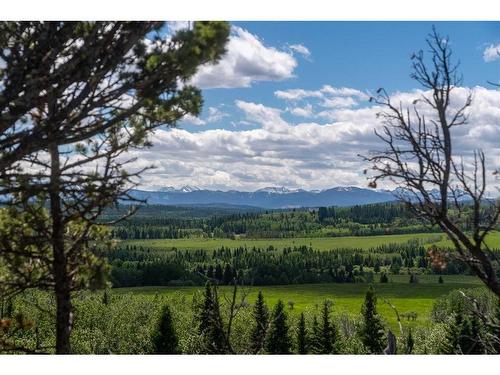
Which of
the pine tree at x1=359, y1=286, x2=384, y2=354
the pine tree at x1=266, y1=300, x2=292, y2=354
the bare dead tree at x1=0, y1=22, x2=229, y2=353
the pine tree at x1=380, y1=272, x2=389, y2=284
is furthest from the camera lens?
the pine tree at x1=380, y1=272, x2=389, y2=284

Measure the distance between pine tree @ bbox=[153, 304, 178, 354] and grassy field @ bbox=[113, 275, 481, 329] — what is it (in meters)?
73.8

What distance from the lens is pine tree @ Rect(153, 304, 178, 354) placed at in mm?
51406

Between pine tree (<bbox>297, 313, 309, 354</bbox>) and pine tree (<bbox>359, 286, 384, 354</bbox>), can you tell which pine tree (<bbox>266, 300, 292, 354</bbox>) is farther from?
pine tree (<bbox>359, 286, 384, 354</bbox>)

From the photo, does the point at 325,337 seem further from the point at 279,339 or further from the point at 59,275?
the point at 59,275

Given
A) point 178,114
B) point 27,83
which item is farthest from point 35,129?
point 178,114

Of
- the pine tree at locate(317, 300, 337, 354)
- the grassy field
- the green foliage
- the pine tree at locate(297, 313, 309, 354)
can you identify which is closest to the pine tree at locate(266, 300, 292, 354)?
the pine tree at locate(297, 313, 309, 354)

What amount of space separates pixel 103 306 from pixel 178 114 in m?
73.4

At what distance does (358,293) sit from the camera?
533 ft

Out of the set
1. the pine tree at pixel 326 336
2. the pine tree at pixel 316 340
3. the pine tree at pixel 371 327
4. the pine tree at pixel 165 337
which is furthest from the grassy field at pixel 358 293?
the pine tree at pixel 165 337

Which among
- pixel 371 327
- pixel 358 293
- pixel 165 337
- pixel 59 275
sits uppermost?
pixel 59 275

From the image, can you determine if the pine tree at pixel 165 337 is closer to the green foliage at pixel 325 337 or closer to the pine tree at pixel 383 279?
the green foliage at pixel 325 337

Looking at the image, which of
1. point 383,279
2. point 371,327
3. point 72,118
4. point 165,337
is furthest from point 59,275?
point 383,279

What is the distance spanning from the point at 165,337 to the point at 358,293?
392 ft
